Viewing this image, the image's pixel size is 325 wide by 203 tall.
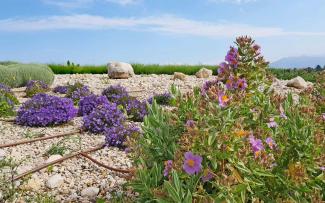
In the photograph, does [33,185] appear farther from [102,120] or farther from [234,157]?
[234,157]

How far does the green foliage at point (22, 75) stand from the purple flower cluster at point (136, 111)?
617 centimetres

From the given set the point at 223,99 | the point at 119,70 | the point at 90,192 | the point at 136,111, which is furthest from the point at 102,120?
the point at 119,70

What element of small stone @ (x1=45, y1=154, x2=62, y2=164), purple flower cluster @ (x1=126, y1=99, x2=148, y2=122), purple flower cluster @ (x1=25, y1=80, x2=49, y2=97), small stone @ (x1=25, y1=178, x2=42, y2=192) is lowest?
purple flower cluster @ (x1=25, y1=80, x2=49, y2=97)

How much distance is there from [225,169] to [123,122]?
4286mm

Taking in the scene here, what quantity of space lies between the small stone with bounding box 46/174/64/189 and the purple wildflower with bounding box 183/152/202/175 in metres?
2.67

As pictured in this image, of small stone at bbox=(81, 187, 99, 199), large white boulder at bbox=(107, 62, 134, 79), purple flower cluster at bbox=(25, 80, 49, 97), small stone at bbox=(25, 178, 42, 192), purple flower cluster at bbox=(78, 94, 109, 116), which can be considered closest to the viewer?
small stone at bbox=(81, 187, 99, 199)

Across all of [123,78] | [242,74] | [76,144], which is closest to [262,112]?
[242,74]

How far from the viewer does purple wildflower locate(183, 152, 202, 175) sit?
239cm

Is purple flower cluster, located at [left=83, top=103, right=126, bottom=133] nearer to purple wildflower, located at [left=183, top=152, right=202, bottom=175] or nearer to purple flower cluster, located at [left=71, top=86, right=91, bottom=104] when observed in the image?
purple flower cluster, located at [left=71, top=86, right=91, bottom=104]

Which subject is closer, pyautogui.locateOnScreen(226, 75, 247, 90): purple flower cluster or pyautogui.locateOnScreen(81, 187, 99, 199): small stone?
pyautogui.locateOnScreen(226, 75, 247, 90): purple flower cluster

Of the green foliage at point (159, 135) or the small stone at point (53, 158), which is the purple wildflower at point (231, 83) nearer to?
the green foliage at point (159, 135)

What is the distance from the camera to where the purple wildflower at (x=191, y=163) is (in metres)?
2.39

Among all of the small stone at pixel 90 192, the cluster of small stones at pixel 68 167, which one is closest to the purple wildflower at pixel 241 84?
the cluster of small stones at pixel 68 167

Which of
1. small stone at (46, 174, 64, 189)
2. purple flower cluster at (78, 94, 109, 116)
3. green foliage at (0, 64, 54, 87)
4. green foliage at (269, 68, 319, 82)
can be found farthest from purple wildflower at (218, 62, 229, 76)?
green foliage at (269, 68, 319, 82)
